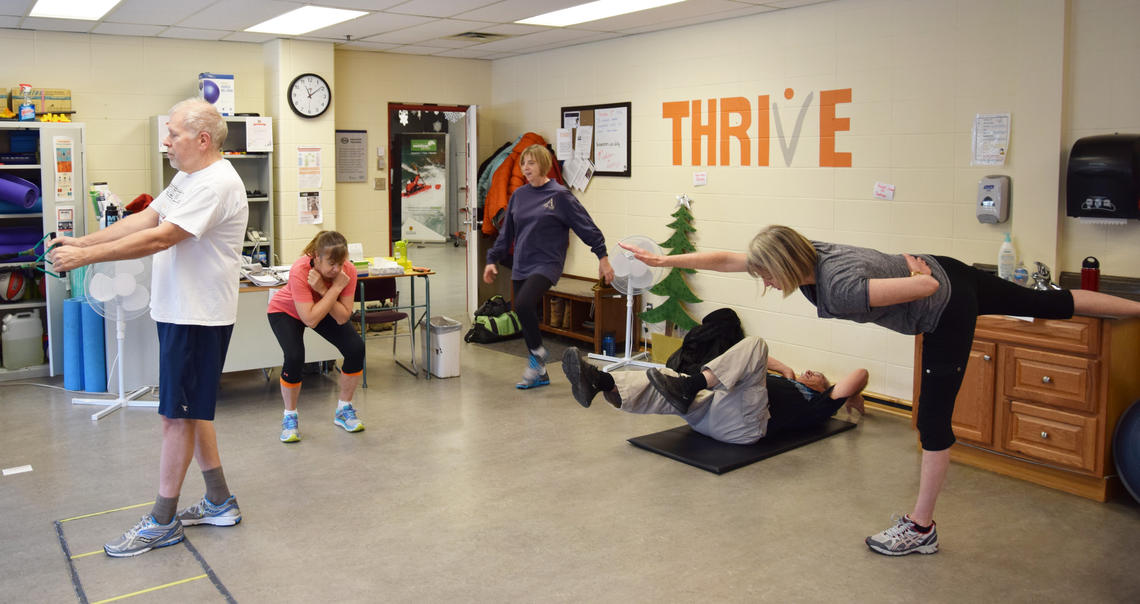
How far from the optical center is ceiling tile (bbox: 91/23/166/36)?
699 cm

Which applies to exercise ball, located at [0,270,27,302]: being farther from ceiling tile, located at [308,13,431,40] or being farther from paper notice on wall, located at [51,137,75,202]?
ceiling tile, located at [308,13,431,40]

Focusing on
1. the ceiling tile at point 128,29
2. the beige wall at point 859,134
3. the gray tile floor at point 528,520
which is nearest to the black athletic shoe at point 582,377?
the gray tile floor at point 528,520

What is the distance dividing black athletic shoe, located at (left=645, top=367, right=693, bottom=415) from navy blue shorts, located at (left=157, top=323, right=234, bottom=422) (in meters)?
2.10

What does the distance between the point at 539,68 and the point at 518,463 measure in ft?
16.2

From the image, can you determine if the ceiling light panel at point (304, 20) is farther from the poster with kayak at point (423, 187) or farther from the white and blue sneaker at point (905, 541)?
the poster with kayak at point (423, 187)

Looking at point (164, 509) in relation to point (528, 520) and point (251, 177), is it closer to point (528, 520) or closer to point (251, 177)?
point (528, 520)

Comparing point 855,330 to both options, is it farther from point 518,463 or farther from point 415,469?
point 415,469

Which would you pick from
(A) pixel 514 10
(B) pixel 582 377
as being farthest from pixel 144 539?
(A) pixel 514 10

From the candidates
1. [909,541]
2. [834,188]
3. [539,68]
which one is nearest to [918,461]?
[909,541]

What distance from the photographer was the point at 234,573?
143 inches

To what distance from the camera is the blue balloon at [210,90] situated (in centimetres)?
744

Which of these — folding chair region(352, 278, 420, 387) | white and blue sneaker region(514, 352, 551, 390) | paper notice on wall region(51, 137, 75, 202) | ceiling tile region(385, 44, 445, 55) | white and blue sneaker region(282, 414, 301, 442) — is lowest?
white and blue sneaker region(282, 414, 301, 442)

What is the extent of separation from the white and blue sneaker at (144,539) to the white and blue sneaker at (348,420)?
1.67 m

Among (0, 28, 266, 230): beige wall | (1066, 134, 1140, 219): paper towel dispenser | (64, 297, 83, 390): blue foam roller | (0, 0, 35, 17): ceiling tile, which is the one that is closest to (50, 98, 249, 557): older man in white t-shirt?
(64, 297, 83, 390): blue foam roller
